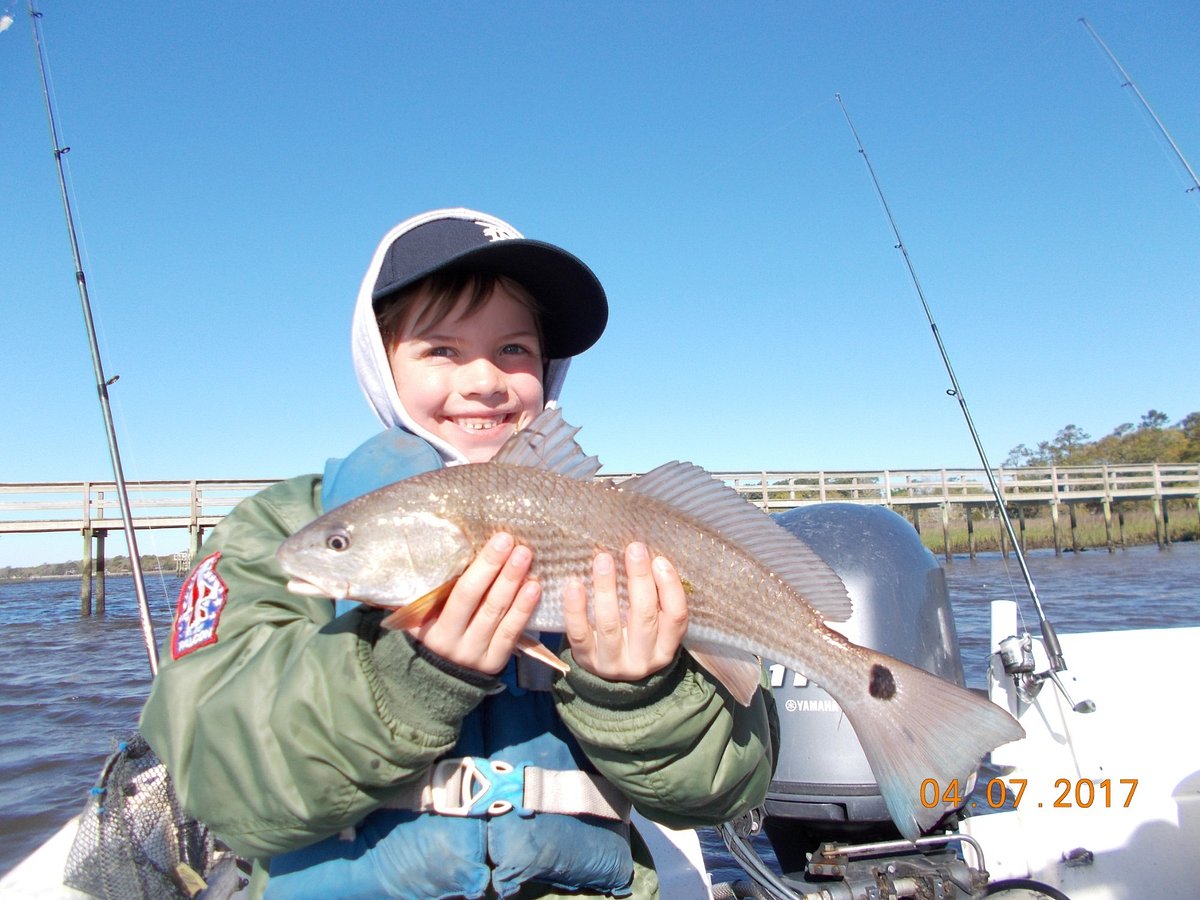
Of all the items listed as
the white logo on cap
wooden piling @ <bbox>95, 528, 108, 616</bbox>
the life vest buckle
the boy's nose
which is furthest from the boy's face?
wooden piling @ <bbox>95, 528, 108, 616</bbox>

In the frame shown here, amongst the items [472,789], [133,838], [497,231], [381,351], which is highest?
[497,231]

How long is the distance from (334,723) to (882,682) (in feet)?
4.18

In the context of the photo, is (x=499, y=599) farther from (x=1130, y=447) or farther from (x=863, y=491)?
(x=1130, y=447)

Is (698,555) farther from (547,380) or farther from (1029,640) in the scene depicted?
(1029,640)

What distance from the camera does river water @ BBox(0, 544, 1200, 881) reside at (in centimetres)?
594

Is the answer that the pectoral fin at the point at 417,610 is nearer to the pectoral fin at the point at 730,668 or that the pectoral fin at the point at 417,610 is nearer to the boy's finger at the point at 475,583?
the boy's finger at the point at 475,583

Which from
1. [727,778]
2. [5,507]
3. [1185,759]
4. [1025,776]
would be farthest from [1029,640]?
[5,507]

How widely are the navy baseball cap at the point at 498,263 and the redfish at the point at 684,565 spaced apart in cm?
56

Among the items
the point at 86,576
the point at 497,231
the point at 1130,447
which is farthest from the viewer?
the point at 1130,447

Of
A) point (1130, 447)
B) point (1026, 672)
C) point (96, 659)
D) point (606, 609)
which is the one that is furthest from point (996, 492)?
point (1130, 447)

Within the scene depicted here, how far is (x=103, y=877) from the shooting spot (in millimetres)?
2838

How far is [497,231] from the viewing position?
2.27 metres

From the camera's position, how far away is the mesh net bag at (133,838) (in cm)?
280

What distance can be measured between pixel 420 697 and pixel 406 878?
439mm
